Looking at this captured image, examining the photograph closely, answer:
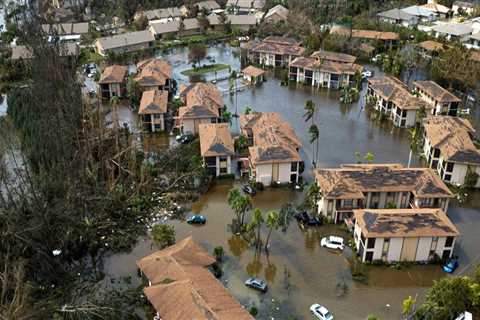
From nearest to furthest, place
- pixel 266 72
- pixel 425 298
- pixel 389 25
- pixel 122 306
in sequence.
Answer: pixel 122 306, pixel 425 298, pixel 266 72, pixel 389 25

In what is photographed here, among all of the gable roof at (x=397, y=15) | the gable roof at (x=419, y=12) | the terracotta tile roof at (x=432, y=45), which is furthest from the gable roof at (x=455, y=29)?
the gable roof at (x=419, y=12)

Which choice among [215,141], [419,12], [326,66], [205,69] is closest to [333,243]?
[215,141]

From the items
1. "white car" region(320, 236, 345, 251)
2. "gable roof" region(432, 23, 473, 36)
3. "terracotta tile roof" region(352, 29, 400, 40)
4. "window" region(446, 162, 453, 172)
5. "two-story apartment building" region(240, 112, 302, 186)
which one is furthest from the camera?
"terracotta tile roof" region(352, 29, 400, 40)

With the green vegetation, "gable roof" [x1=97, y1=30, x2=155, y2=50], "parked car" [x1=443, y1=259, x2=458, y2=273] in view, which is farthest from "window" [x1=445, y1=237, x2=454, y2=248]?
"gable roof" [x1=97, y1=30, x2=155, y2=50]

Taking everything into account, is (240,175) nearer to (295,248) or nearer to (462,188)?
(295,248)

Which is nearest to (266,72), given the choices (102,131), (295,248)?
(102,131)

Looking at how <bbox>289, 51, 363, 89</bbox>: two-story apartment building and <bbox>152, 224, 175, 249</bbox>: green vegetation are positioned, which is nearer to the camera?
<bbox>152, 224, 175, 249</bbox>: green vegetation

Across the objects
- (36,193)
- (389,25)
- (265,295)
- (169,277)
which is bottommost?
(265,295)

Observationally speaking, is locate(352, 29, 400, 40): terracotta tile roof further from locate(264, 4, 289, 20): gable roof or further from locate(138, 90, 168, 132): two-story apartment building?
locate(138, 90, 168, 132): two-story apartment building
